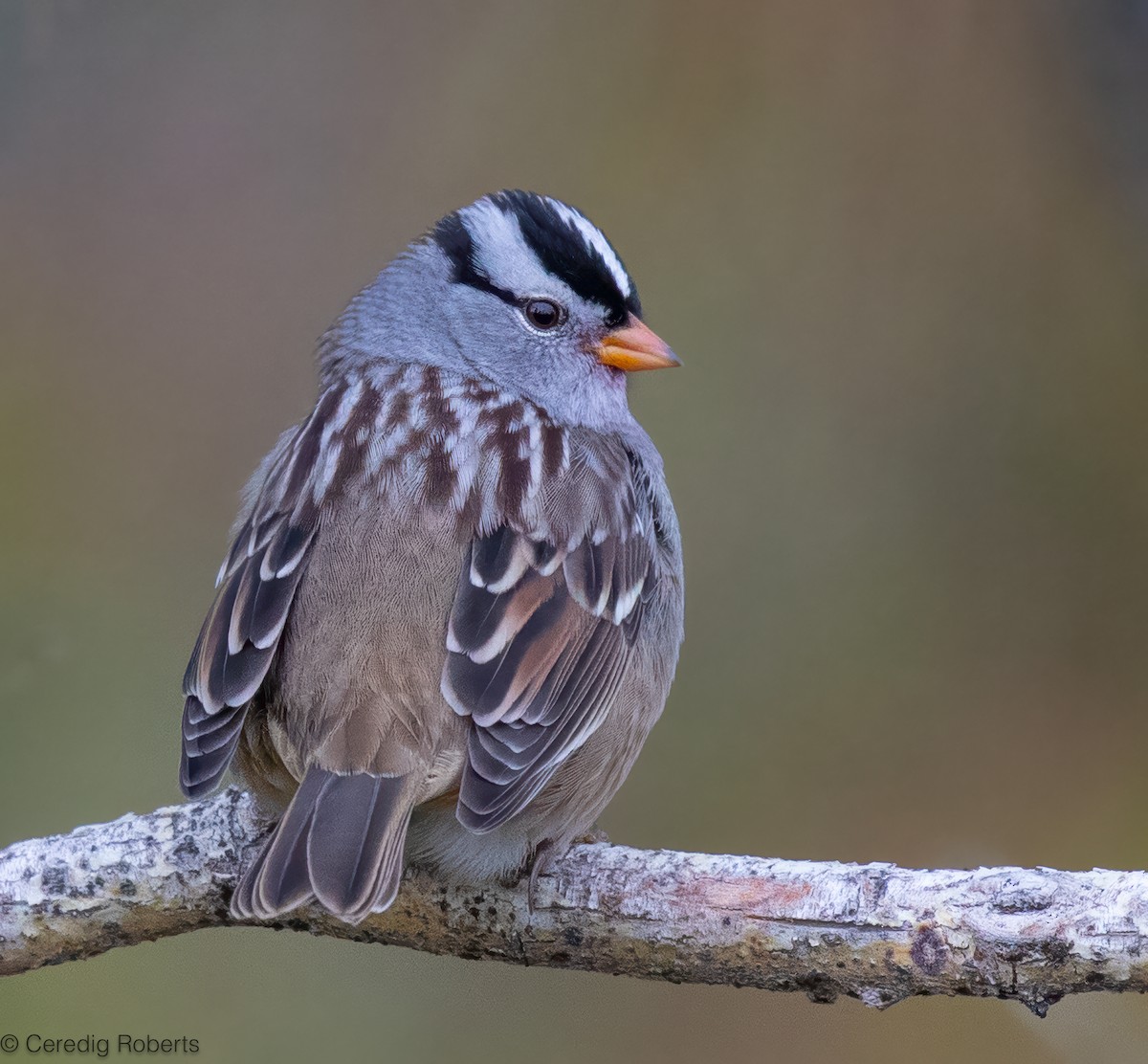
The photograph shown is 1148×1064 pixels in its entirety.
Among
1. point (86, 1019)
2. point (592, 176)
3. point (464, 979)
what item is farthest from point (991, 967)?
point (592, 176)

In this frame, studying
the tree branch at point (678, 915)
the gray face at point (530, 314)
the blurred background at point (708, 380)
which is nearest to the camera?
the tree branch at point (678, 915)

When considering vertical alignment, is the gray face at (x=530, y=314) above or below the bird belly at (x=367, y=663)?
above

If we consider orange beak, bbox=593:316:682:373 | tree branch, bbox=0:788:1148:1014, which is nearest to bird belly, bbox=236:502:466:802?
tree branch, bbox=0:788:1148:1014

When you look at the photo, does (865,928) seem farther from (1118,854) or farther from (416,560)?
(1118,854)

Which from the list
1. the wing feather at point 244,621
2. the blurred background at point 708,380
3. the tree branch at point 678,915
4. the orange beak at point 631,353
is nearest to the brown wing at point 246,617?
the wing feather at point 244,621

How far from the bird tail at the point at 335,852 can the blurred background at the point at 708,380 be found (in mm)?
2391

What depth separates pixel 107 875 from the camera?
3730 mm

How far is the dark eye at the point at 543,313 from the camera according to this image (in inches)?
186

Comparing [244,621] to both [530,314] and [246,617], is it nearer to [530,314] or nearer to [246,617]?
[246,617]

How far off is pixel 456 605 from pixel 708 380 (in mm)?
3186

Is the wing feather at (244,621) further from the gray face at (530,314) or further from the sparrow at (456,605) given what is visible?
the gray face at (530,314)

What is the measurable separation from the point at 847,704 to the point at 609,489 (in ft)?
8.13

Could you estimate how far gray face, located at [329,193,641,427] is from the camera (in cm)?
466

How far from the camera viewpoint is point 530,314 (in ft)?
15.5
